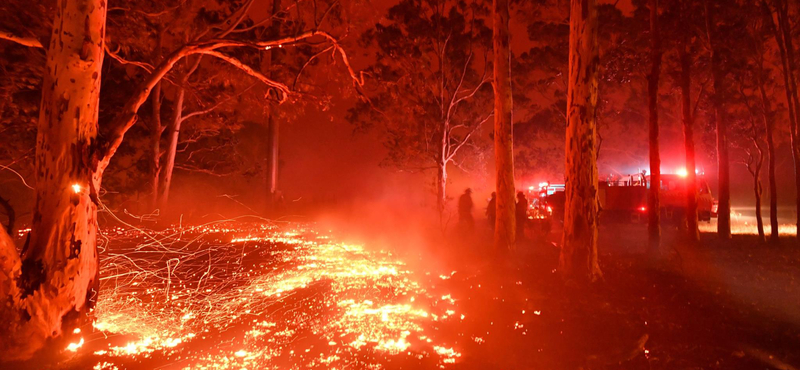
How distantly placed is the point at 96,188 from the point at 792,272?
13.9 metres

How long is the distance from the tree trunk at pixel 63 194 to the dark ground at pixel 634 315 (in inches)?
196

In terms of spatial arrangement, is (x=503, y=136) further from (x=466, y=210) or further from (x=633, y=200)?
(x=633, y=200)

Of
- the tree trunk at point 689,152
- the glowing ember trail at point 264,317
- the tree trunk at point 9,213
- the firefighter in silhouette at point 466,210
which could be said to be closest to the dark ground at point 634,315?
the glowing ember trail at point 264,317

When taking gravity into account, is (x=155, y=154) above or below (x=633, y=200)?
above

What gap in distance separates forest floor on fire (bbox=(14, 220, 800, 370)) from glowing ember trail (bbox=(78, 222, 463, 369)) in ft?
0.09

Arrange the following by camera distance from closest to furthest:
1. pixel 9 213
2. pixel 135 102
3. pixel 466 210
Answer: pixel 135 102
pixel 9 213
pixel 466 210

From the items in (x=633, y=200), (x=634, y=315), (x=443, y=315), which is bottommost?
(x=443, y=315)

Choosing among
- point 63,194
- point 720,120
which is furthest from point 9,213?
point 720,120

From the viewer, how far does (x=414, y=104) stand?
2150 centimetres

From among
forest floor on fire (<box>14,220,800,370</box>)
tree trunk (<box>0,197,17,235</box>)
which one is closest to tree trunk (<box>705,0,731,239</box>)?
forest floor on fire (<box>14,220,800,370</box>)

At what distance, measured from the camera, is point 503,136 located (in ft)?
35.2

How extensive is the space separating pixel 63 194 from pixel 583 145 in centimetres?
836

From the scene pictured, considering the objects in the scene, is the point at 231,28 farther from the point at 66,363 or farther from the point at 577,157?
the point at 577,157

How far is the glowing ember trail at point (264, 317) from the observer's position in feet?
17.1
